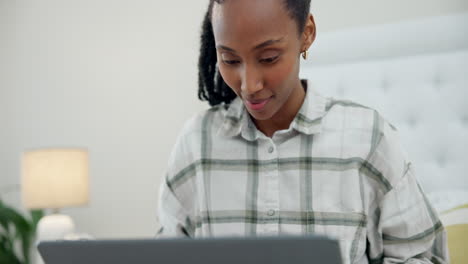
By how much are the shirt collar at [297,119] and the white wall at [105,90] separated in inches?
59.6

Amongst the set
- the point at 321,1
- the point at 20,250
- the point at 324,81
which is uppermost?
the point at 321,1

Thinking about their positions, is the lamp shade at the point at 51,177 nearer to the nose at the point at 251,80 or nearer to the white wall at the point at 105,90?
the white wall at the point at 105,90

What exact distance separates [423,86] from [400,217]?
40.4 inches

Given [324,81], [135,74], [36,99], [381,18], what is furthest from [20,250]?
[381,18]

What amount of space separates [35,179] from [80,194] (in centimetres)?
21

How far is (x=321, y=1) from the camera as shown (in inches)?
84.5

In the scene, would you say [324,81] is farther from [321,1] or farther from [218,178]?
[218,178]

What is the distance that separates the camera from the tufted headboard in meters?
1.80

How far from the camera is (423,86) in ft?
6.07

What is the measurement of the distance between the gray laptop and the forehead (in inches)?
14.2

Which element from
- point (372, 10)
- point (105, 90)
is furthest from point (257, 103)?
point (105, 90)

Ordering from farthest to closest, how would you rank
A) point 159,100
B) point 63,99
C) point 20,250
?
point 20,250 → point 63,99 → point 159,100

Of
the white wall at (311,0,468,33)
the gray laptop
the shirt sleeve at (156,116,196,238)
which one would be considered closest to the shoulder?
the shirt sleeve at (156,116,196,238)

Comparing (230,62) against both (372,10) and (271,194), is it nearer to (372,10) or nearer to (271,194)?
(271,194)
